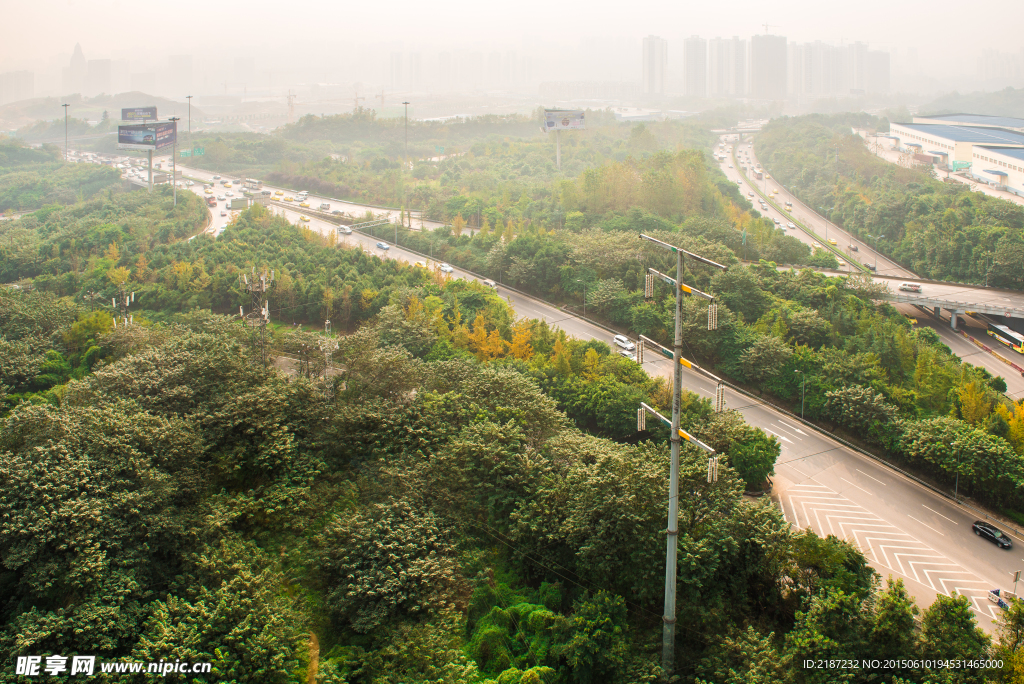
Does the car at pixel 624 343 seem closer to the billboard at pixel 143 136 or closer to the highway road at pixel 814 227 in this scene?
the highway road at pixel 814 227

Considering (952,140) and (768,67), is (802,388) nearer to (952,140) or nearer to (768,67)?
(952,140)

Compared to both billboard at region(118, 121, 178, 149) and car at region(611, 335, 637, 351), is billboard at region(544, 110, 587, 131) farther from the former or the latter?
car at region(611, 335, 637, 351)

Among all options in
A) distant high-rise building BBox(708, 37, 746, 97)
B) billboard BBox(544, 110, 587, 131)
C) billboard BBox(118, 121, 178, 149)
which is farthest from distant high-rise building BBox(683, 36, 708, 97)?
billboard BBox(118, 121, 178, 149)

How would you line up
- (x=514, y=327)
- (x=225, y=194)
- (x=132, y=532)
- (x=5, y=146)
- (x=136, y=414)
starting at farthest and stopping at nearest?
(x=5, y=146) → (x=225, y=194) → (x=514, y=327) → (x=136, y=414) → (x=132, y=532)

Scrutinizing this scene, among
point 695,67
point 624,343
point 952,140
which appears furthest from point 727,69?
point 624,343

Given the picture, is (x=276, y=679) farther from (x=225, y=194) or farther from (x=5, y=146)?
(x=5, y=146)

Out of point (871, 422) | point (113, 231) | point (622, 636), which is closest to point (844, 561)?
point (622, 636)

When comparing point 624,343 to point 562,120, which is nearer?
point 624,343
